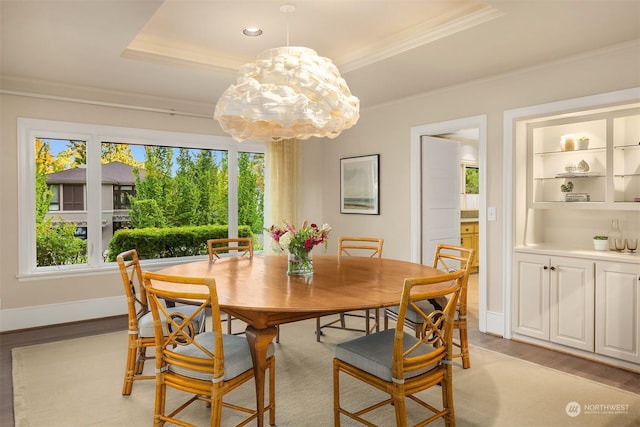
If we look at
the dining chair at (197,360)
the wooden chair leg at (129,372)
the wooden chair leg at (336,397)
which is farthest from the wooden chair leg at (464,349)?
the wooden chair leg at (129,372)

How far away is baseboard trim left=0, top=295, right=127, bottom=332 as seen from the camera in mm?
4111

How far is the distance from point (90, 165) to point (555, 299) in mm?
4721

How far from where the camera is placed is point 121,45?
3.19 metres

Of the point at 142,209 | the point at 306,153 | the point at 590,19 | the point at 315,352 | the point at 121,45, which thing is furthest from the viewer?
the point at 306,153

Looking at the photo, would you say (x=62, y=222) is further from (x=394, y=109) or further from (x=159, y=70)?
(x=394, y=109)

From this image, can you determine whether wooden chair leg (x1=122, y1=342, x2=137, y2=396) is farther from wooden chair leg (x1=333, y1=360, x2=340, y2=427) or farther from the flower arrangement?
wooden chair leg (x1=333, y1=360, x2=340, y2=427)

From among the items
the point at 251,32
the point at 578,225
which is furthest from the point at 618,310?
the point at 251,32

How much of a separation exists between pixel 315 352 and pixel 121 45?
284cm

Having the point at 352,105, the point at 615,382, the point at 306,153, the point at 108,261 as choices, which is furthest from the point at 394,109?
the point at 108,261

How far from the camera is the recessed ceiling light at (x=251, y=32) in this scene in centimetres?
332

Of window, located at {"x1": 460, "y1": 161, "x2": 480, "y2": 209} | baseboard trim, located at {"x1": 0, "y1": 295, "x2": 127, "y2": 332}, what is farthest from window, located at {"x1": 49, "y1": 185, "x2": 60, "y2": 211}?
window, located at {"x1": 460, "y1": 161, "x2": 480, "y2": 209}

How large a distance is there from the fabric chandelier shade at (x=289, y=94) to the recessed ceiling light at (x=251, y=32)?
842 mm

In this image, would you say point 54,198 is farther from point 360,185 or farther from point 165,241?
point 360,185

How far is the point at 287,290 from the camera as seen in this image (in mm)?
2352
